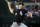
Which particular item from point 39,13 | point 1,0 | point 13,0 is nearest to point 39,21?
→ point 39,13

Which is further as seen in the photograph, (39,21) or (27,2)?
(27,2)

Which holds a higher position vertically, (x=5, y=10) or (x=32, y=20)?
(x=5, y=10)

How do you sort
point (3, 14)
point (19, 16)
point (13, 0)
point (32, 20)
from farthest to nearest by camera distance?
point (13, 0)
point (3, 14)
point (32, 20)
point (19, 16)

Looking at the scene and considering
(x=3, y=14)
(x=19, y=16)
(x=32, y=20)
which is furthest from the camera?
(x=3, y=14)

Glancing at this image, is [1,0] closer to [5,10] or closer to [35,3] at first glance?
[5,10]

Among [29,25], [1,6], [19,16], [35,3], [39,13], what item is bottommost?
[19,16]

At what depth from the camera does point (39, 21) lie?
6.75 metres

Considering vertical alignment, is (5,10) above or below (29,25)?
above

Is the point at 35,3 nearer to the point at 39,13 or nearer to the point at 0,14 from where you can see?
the point at 39,13

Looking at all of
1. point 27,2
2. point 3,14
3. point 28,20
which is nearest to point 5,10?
point 3,14

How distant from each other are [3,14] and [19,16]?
3082 mm

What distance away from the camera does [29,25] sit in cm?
674

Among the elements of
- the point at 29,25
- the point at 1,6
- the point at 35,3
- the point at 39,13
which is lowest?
the point at 29,25

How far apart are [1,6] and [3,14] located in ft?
1.43
